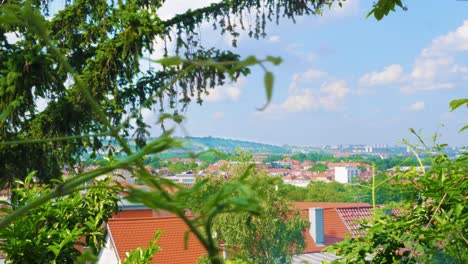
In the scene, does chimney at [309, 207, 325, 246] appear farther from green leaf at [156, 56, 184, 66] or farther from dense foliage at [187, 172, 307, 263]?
green leaf at [156, 56, 184, 66]

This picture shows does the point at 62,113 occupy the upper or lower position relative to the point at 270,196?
upper

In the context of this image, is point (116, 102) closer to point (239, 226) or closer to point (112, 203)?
point (112, 203)

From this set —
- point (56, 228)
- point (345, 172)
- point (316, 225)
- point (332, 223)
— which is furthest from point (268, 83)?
point (345, 172)

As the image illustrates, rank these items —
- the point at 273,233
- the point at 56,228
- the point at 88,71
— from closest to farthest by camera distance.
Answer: the point at 56,228, the point at 88,71, the point at 273,233

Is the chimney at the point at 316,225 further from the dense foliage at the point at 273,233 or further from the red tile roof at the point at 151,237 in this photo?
the red tile roof at the point at 151,237

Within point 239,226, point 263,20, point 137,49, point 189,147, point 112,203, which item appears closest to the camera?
point 189,147

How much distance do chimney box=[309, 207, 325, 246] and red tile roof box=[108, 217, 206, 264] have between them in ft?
13.8

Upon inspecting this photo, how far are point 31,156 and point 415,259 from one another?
4.09 meters

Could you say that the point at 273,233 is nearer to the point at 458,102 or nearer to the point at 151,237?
the point at 151,237

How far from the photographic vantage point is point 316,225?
1471 centimetres

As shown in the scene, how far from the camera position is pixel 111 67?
197 inches

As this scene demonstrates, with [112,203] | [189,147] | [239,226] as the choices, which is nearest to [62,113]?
[112,203]

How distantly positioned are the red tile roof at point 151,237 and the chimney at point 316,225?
421cm

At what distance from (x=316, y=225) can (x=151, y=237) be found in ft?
17.6
